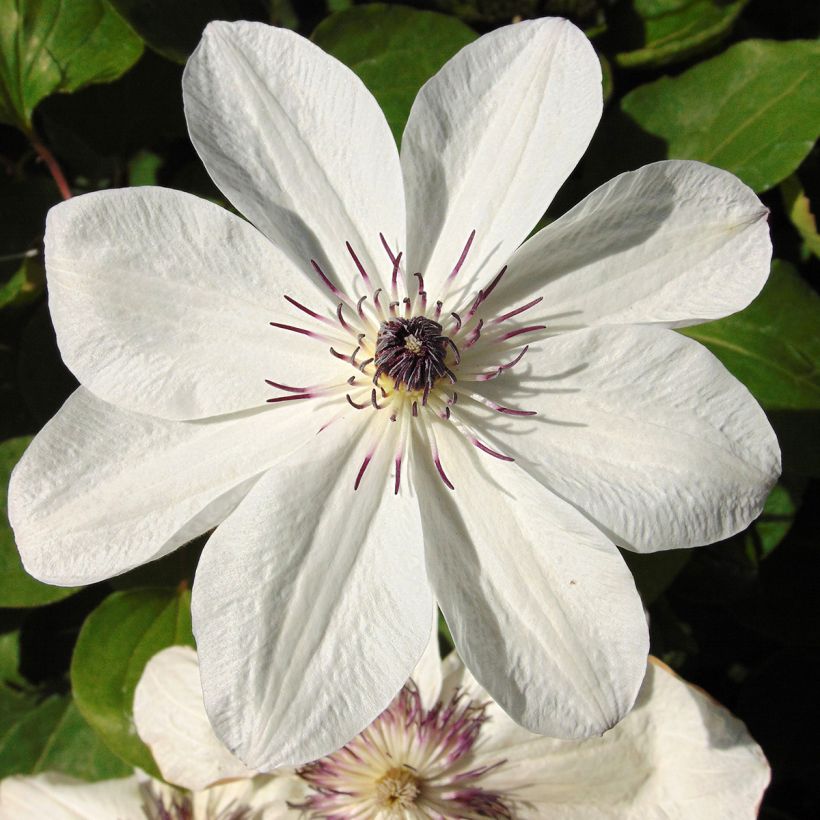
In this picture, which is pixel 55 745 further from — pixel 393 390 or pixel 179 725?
pixel 393 390

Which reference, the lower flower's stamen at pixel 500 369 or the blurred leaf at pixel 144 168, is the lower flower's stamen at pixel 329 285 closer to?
the lower flower's stamen at pixel 500 369

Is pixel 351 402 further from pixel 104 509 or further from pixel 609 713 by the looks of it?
pixel 609 713

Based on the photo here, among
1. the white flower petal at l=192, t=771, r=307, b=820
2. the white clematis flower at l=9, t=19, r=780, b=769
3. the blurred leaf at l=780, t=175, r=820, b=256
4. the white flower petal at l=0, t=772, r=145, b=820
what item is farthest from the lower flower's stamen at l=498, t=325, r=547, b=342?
the white flower petal at l=0, t=772, r=145, b=820

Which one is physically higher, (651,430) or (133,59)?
(133,59)

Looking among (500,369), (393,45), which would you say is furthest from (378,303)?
(393,45)

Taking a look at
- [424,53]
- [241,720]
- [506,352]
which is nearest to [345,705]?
[241,720]

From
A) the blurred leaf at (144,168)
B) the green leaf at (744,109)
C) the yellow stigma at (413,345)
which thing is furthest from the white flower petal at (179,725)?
the green leaf at (744,109)

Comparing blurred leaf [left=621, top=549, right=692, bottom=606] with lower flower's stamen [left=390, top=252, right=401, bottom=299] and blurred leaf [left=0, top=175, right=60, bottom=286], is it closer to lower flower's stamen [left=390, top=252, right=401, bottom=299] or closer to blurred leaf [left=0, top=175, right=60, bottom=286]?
lower flower's stamen [left=390, top=252, right=401, bottom=299]
